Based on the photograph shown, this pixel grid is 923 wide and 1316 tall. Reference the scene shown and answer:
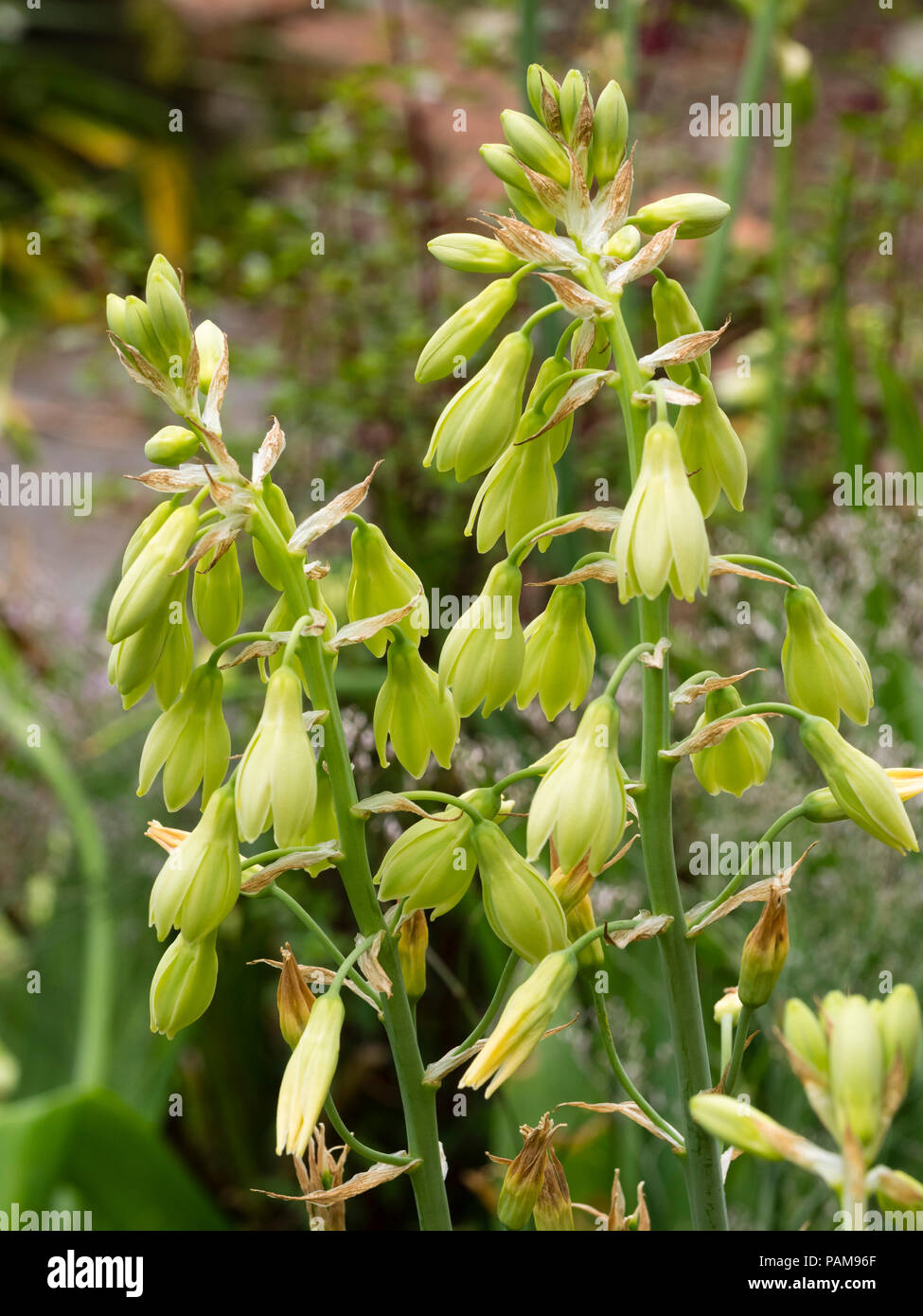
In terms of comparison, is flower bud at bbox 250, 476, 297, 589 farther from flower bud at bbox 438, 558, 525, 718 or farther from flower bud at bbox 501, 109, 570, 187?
flower bud at bbox 501, 109, 570, 187

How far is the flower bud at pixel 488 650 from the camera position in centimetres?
57

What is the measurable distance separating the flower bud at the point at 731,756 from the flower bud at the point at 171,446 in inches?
10.9

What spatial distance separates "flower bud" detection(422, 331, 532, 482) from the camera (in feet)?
1.89

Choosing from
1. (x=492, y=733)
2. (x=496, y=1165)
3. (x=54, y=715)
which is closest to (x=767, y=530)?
(x=492, y=733)

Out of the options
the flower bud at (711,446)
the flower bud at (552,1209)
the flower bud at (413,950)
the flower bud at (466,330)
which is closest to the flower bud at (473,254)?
the flower bud at (466,330)

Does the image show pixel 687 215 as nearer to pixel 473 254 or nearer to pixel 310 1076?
pixel 473 254

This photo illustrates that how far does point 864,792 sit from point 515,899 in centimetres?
16

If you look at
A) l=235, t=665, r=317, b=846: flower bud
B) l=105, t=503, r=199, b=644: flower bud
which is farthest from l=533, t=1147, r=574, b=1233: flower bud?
l=105, t=503, r=199, b=644: flower bud

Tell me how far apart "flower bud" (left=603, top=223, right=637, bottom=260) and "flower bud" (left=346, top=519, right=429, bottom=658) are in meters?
0.17

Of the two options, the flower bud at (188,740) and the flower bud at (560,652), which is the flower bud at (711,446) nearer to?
the flower bud at (560,652)

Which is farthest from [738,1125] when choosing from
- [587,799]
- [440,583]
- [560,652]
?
[440,583]

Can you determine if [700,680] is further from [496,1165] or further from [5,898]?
[5,898]
